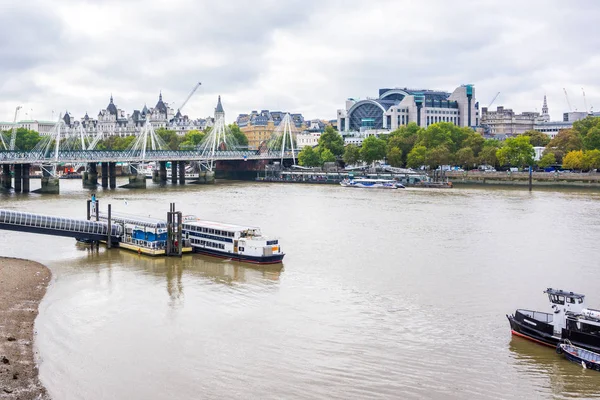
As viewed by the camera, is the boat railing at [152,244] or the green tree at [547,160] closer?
the boat railing at [152,244]

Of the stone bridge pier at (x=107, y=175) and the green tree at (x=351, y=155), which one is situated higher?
the green tree at (x=351, y=155)

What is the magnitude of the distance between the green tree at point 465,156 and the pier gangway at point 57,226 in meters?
68.6

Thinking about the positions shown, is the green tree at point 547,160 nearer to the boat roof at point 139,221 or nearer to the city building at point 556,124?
the city building at point 556,124

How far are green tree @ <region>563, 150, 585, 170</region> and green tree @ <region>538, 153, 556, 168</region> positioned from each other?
2.20 metres

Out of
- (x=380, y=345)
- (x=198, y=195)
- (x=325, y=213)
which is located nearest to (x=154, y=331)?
(x=380, y=345)

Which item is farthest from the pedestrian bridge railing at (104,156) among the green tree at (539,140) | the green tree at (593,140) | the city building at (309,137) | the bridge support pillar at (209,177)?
the city building at (309,137)

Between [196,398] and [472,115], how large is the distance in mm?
141939

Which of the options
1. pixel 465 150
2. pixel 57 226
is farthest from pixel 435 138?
pixel 57 226

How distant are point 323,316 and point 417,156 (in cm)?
7819

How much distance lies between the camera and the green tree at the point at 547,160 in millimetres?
92438

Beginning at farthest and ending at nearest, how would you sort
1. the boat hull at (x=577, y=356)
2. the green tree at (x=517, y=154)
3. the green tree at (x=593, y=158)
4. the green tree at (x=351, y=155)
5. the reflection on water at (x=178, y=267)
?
the green tree at (x=351, y=155) → the green tree at (x=517, y=154) → the green tree at (x=593, y=158) → the reflection on water at (x=178, y=267) → the boat hull at (x=577, y=356)

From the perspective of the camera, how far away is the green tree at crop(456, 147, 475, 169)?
316 feet

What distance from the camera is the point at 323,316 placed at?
22.5m

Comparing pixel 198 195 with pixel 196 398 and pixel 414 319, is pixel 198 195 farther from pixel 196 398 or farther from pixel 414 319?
pixel 196 398
